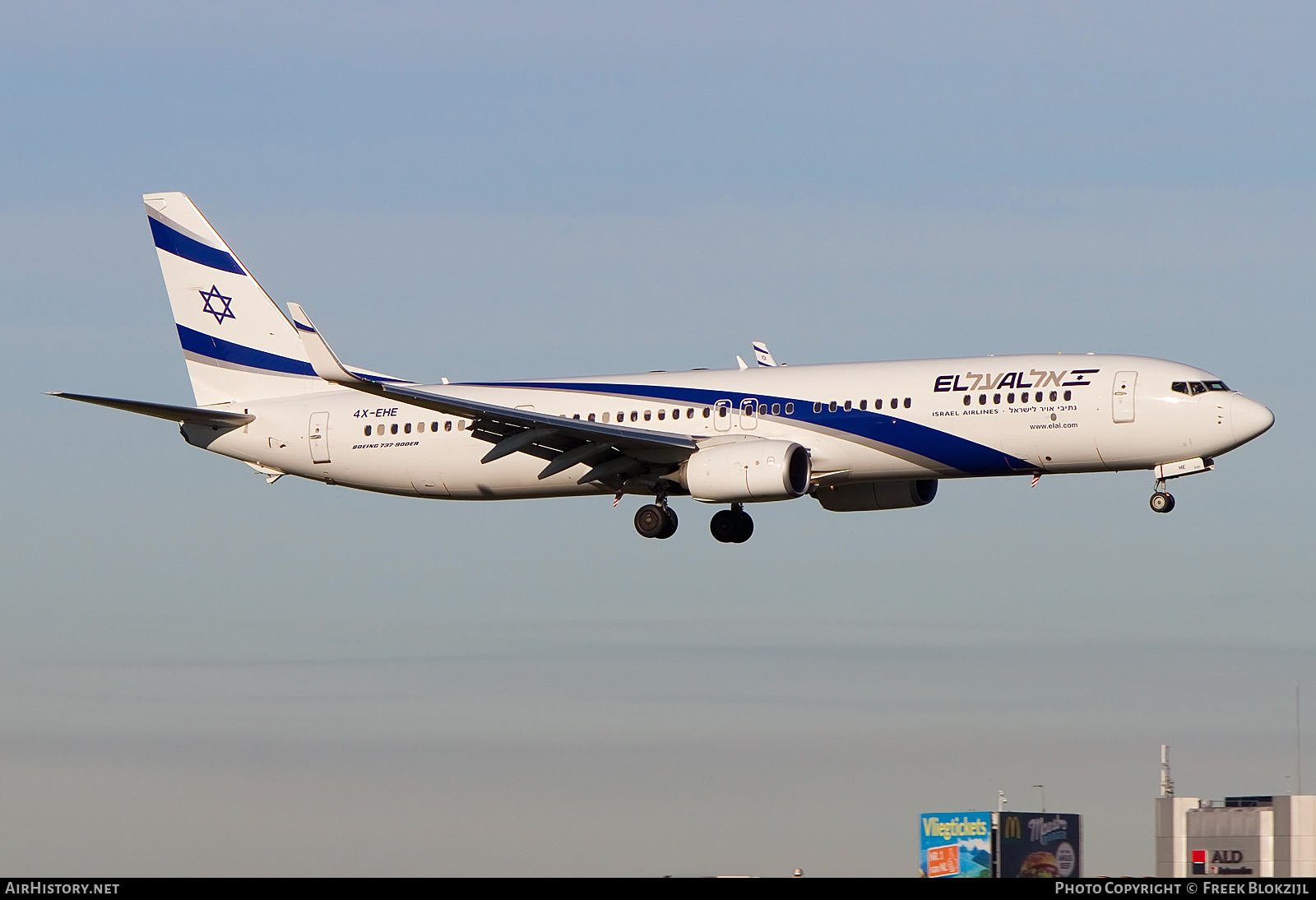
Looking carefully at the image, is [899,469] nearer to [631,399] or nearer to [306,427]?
[631,399]

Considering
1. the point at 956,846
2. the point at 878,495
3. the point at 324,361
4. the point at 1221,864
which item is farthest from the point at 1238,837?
the point at 324,361

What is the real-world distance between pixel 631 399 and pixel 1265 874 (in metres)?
67.9

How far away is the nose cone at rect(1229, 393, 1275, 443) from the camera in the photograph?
160 feet

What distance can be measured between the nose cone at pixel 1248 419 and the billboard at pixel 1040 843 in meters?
87.3

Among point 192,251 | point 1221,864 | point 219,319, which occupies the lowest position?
point 1221,864

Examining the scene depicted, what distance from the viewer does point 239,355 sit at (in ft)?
204

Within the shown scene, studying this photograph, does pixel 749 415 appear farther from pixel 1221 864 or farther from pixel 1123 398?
pixel 1221 864

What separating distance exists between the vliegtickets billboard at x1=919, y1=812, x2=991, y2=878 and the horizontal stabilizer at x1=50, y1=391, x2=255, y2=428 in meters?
77.5

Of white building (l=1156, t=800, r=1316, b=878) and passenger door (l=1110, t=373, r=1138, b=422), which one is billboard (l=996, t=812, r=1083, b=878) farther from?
passenger door (l=1110, t=373, r=1138, b=422)

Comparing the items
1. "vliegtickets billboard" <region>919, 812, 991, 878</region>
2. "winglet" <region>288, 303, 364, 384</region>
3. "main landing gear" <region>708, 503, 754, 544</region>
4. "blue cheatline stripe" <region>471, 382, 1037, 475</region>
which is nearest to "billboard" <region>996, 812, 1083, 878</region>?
"vliegtickets billboard" <region>919, 812, 991, 878</region>

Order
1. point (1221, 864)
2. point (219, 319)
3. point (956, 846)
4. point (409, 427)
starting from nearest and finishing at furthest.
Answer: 1. point (409, 427)
2. point (219, 319)
3. point (1221, 864)
4. point (956, 846)

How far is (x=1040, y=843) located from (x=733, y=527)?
85.4 metres

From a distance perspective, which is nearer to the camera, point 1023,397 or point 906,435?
point 1023,397
